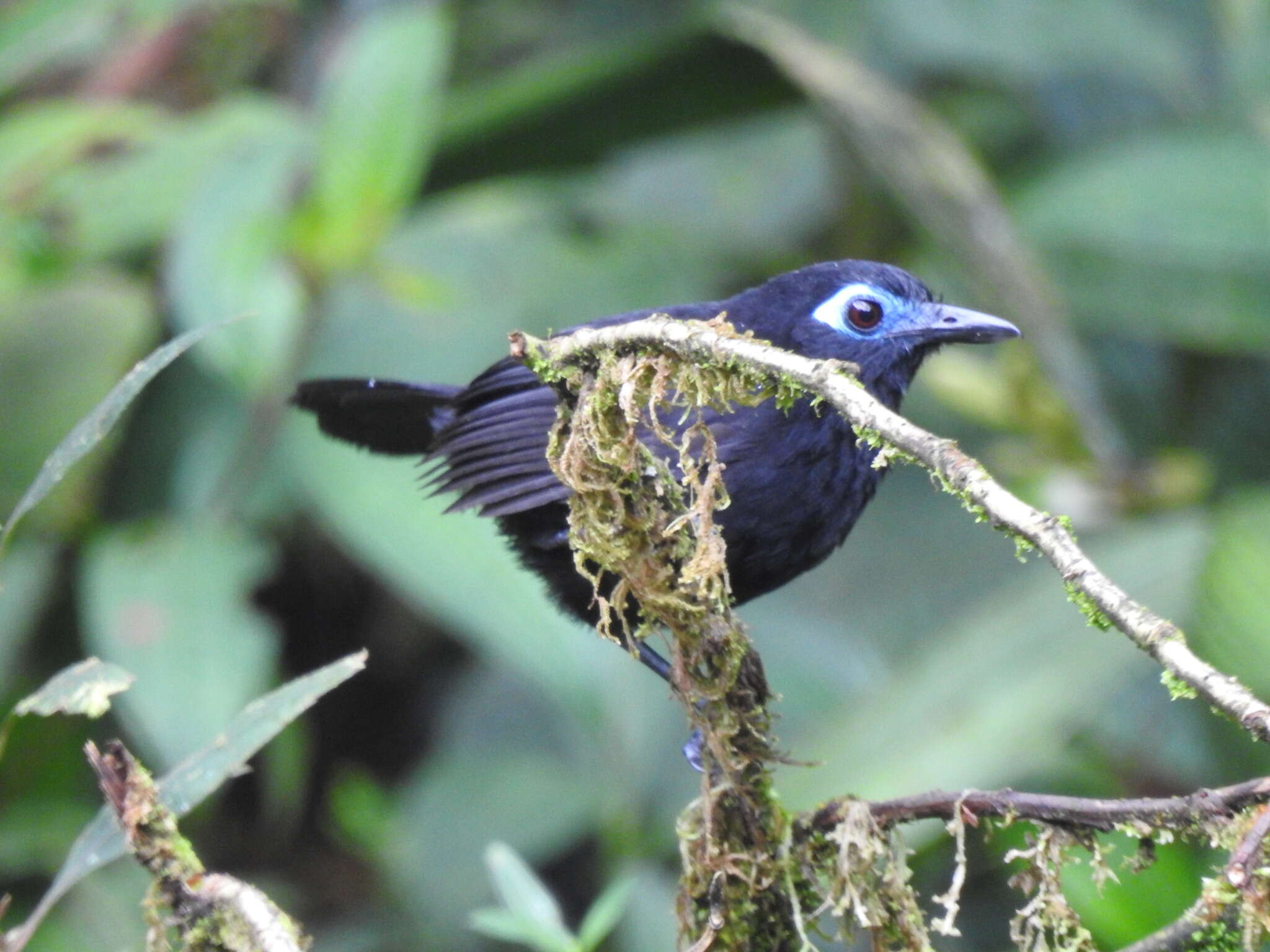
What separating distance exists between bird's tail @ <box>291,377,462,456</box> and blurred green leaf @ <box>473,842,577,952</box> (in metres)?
1.23

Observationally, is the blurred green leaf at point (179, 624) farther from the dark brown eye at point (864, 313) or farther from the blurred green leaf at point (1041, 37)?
the blurred green leaf at point (1041, 37)

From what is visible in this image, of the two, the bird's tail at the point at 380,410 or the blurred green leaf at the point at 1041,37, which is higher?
the blurred green leaf at the point at 1041,37

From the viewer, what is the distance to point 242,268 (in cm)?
407

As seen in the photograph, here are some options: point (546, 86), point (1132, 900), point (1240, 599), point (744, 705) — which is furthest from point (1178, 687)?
point (546, 86)

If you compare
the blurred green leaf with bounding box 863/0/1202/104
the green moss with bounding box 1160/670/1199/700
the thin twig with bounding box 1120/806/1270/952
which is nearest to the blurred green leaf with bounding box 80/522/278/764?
the thin twig with bounding box 1120/806/1270/952

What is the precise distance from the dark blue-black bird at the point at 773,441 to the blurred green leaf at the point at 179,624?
1380 millimetres

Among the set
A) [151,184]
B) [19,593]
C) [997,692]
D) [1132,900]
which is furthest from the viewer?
[151,184]

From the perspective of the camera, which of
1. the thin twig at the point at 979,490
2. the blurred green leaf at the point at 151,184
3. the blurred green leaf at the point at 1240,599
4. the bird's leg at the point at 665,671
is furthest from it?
the blurred green leaf at the point at 151,184

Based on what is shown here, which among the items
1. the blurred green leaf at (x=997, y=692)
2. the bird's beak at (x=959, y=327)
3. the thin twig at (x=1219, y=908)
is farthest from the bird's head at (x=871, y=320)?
the thin twig at (x=1219, y=908)

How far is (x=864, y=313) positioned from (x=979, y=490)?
1.49 m

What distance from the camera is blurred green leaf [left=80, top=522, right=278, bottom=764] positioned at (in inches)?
152

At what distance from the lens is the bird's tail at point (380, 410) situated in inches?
123

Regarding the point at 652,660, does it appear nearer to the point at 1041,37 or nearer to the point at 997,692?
the point at 997,692

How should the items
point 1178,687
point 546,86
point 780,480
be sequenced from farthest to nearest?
point 546,86
point 780,480
point 1178,687
